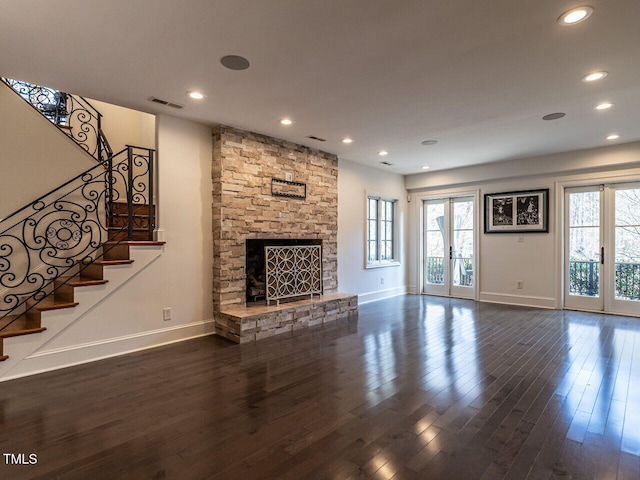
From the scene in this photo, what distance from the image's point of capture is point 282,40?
256 centimetres

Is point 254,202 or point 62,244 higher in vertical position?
point 254,202

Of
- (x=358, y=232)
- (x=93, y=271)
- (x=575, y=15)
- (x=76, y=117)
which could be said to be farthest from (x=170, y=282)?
(x=575, y=15)

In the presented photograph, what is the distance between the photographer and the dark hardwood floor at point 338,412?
1916 millimetres

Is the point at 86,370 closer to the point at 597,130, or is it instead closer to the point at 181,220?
the point at 181,220

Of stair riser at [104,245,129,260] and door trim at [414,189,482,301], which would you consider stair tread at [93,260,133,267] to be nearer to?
stair riser at [104,245,129,260]

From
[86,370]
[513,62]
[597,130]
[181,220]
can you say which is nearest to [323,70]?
[513,62]

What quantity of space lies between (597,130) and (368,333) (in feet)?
14.0

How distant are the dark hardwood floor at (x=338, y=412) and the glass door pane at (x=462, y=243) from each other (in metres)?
3.16

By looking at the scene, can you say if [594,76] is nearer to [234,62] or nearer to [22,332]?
[234,62]

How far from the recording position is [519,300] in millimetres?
6605

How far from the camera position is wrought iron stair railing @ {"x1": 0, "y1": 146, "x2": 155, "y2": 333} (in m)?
3.54

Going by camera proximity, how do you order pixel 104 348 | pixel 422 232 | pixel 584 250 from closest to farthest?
1. pixel 104 348
2. pixel 584 250
3. pixel 422 232

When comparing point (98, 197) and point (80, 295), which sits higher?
point (98, 197)

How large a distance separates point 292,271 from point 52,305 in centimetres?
293
